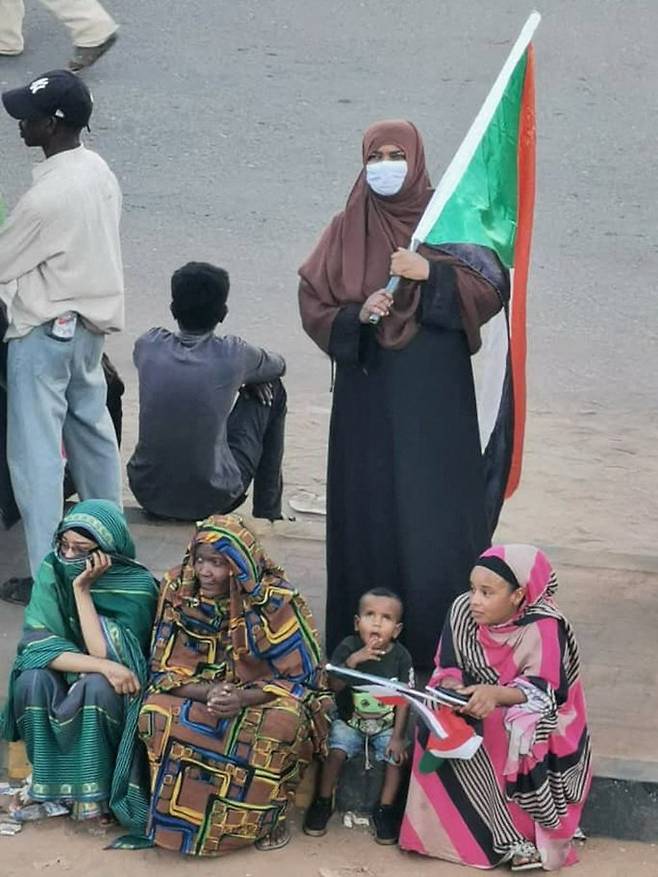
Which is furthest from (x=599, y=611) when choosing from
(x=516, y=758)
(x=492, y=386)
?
(x=516, y=758)

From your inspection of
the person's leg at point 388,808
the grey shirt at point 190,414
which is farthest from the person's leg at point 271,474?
the person's leg at point 388,808

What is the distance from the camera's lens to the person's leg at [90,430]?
6047mm

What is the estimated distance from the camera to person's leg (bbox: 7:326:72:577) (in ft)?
19.2

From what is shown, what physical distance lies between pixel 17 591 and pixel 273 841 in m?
1.59

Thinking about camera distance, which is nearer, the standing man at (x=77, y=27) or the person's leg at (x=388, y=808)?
the person's leg at (x=388, y=808)

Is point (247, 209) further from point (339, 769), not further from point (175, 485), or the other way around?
point (339, 769)

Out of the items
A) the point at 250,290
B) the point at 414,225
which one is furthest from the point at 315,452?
the point at 414,225

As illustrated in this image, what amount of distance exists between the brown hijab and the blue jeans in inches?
37.2

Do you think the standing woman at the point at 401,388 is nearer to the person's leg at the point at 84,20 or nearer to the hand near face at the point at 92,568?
the hand near face at the point at 92,568

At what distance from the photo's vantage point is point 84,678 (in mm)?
5184

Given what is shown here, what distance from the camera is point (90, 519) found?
17.3 feet

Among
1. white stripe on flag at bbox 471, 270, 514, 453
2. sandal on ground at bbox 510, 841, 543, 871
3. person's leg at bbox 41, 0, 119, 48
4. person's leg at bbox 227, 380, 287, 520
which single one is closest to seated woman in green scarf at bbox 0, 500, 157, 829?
sandal on ground at bbox 510, 841, 543, 871

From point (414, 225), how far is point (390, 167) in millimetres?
246

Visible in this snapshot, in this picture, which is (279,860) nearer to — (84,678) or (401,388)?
(84,678)
